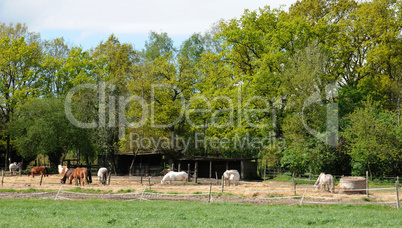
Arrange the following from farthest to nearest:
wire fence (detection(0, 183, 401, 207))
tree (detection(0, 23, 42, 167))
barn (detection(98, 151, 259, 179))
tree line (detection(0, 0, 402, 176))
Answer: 1. tree (detection(0, 23, 42, 167))
2. barn (detection(98, 151, 259, 179))
3. tree line (detection(0, 0, 402, 176))
4. wire fence (detection(0, 183, 401, 207))

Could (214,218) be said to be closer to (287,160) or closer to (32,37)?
(287,160)

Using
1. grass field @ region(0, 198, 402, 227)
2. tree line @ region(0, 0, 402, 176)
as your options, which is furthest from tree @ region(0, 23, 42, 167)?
grass field @ region(0, 198, 402, 227)

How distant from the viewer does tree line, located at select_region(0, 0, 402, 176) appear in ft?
110

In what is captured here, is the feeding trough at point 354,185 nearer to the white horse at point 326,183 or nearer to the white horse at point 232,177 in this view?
the white horse at point 326,183

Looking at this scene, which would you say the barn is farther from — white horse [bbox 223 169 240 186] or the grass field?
the grass field

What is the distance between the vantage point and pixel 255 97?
36.1m

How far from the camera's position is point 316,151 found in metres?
32.9

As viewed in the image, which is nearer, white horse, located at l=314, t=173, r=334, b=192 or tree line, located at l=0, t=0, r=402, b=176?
white horse, located at l=314, t=173, r=334, b=192

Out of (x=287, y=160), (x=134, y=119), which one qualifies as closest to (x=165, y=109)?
(x=134, y=119)

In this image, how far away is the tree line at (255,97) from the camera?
→ 110 feet

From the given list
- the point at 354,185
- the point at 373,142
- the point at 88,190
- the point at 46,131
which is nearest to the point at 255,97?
the point at 373,142

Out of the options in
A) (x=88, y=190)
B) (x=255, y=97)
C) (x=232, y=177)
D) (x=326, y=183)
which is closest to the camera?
(x=326, y=183)

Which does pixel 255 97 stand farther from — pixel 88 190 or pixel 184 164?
pixel 88 190

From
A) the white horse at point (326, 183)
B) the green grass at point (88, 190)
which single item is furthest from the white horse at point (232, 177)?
the green grass at point (88, 190)
